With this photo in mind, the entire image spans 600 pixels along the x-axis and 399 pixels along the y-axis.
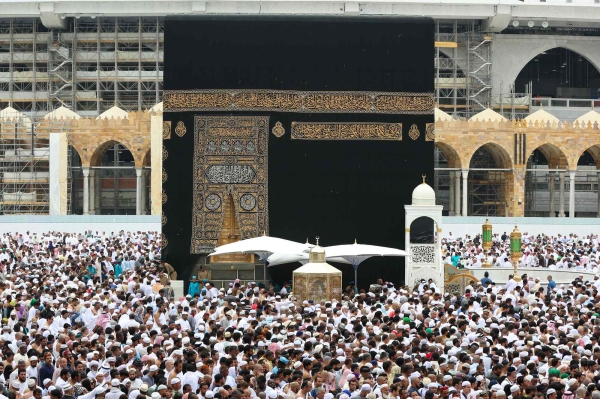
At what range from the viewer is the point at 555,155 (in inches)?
1662

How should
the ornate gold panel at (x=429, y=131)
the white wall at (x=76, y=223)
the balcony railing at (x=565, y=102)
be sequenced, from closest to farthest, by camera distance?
the ornate gold panel at (x=429, y=131)
the white wall at (x=76, y=223)
the balcony railing at (x=565, y=102)

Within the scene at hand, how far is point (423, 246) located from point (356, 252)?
209cm

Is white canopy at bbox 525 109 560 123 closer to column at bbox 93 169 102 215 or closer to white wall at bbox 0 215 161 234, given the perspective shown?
white wall at bbox 0 215 161 234

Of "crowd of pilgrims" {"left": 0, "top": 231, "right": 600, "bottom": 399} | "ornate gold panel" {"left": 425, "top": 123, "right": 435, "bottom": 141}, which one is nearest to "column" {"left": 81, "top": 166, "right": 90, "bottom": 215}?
"ornate gold panel" {"left": 425, "top": 123, "right": 435, "bottom": 141}

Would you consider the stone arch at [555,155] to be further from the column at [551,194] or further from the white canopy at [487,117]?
the white canopy at [487,117]

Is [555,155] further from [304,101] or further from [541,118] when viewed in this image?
[304,101]

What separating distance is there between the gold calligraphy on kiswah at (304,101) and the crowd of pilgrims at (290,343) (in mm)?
3179

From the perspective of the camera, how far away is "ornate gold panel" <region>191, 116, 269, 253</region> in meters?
19.4

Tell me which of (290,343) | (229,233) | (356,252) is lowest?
(290,343)

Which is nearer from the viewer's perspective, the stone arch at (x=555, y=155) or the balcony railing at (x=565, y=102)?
the stone arch at (x=555, y=155)

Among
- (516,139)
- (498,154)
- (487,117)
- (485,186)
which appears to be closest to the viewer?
(516,139)

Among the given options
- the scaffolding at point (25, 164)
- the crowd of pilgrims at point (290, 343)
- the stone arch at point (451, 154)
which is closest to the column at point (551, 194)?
the stone arch at point (451, 154)

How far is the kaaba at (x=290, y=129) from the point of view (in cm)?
1936

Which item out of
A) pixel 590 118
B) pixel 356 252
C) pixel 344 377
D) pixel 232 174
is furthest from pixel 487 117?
pixel 344 377
